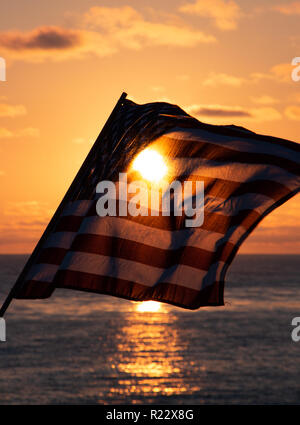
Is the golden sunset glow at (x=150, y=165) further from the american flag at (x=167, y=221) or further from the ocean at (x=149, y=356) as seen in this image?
the ocean at (x=149, y=356)

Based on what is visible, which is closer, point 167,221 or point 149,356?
point 167,221

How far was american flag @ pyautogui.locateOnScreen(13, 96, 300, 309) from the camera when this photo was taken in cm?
874

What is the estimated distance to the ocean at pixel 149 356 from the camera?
267 feet

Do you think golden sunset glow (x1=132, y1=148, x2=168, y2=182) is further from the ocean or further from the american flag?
the ocean

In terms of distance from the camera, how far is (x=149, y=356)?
10375 cm

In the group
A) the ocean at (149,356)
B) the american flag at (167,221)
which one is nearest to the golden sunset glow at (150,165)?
the american flag at (167,221)

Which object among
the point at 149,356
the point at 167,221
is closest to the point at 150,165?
the point at 167,221

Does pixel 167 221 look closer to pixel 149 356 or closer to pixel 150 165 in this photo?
pixel 150 165

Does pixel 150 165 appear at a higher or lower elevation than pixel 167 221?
higher

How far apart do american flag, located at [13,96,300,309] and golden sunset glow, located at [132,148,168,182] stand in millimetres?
87

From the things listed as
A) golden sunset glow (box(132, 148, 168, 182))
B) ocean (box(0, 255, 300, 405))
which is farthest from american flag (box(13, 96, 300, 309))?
ocean (box(0, 255, 300, 405))

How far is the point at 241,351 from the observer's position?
108 m

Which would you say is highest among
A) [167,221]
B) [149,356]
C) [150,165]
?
[149,356]

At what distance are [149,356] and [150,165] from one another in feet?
318
